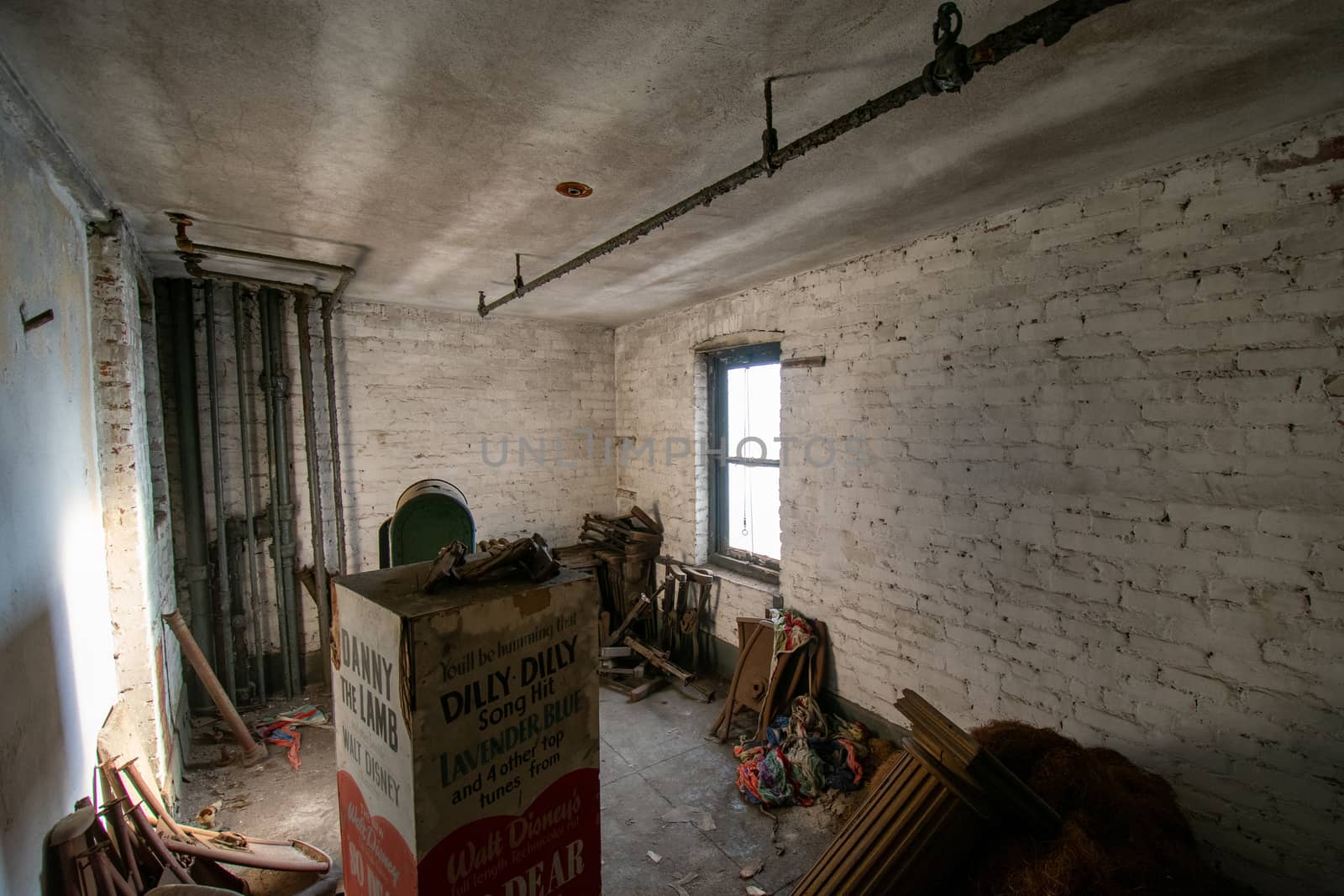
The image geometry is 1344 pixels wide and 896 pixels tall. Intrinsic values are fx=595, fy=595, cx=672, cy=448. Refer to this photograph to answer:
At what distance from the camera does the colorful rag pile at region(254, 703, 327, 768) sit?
3775 mm

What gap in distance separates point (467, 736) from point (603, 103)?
5.86 ft

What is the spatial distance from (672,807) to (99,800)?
95.9 inches

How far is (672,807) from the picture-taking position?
3240mm

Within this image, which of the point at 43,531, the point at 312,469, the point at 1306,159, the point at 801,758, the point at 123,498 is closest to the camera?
the point at 43,531

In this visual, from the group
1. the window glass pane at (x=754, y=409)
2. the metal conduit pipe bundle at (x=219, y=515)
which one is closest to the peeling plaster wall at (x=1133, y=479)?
the window glass pane at (x=754, y=409)

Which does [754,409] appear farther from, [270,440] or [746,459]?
[270,440]

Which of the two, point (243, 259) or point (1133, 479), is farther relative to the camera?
point (243, 259)

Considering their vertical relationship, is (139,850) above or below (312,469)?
below

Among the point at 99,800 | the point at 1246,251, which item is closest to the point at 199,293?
the point at 99,800

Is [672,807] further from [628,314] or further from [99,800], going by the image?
[628,314]

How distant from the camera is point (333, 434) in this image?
460cm

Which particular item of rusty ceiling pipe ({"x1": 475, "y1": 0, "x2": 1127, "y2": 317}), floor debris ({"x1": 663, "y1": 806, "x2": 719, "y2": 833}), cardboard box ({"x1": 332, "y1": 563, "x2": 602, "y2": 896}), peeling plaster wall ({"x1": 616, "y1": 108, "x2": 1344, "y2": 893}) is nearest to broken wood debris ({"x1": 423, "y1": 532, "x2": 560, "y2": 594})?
cardboard box ({"x1": 332, "y1": 563, "x2": 602, "y2": 896})

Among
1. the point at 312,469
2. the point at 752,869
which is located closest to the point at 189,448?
the point at 312,469

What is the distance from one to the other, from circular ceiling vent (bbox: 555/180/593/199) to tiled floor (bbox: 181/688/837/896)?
10.0 feet
